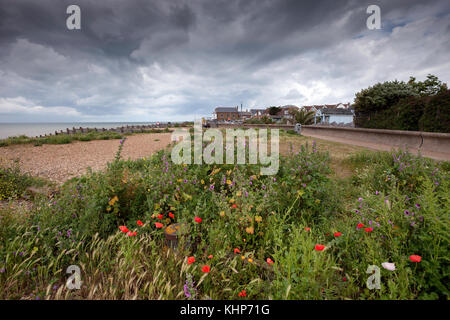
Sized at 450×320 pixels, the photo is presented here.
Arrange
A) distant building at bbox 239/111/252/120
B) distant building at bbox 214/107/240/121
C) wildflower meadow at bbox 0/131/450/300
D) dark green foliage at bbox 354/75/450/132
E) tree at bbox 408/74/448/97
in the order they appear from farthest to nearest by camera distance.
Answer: distant building at bbox 239/111/252/120 < distant building at bbox 214/107/240/121 < tree at bbox 408/74/448/97 < dark green foliage at bbox 354/75/450/132 < wildflower meadow at bbox 0/131/450/300

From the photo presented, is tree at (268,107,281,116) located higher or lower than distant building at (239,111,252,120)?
lower

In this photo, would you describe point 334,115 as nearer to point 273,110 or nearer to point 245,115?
point 273,110

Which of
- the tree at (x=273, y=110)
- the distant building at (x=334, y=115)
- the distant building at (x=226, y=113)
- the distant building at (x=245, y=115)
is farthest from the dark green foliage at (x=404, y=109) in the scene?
the distant building at (x=245, y=115)

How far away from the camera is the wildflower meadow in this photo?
5.43 ft

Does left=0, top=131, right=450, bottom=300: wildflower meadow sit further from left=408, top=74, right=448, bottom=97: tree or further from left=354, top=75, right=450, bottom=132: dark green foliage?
left=408, top=74, right=448, bottom=97: tree

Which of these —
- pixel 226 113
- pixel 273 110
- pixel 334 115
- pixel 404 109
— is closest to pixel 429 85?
pixel 334 115

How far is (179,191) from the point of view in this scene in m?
3.07

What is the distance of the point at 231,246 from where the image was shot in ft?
7.84

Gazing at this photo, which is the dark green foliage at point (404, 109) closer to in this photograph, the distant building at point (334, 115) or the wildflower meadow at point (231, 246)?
the wildflower meadow at point (231, 246)

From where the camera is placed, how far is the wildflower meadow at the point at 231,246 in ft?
5.43

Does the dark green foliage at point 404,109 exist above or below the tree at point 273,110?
below

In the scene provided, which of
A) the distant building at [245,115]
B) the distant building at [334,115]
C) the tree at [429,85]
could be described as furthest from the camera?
the distant building at [245,115]

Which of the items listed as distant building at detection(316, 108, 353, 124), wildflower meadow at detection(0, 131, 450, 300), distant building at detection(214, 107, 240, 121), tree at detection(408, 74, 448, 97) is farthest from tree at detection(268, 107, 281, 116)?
wildflower meadow at detection(0, 131, 450, 300)

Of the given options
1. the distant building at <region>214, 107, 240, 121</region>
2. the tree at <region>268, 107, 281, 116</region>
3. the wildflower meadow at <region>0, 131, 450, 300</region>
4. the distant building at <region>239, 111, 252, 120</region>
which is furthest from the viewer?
the distant building at <region>239, 111, 252, 120</region>
